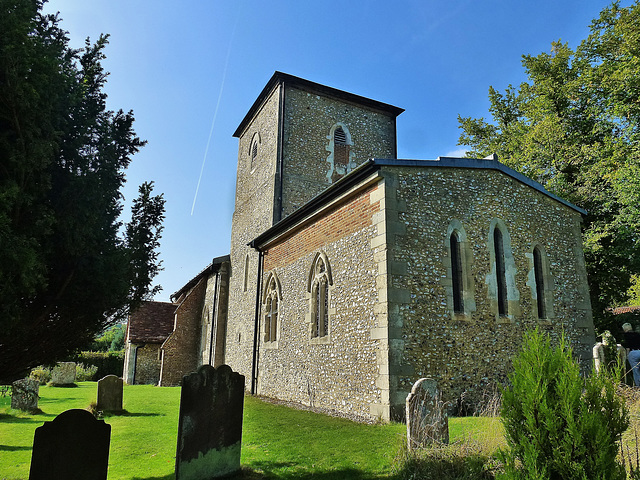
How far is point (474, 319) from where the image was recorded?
10219 millimetres

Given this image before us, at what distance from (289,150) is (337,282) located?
30.9ft

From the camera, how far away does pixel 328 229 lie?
Result: 40.6ft

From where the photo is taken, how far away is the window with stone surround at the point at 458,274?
33.2ft

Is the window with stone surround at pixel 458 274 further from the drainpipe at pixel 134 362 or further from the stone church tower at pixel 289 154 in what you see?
the drainpipe at pixel 134 362

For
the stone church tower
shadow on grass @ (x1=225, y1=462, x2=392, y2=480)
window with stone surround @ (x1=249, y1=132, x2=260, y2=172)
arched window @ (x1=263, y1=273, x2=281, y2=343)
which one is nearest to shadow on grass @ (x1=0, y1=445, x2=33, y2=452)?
shadow on grass @ (x1=225, y1=462, x2=392, y2=480)

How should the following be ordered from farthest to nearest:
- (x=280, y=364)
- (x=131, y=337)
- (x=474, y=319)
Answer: (x=131, y=337)
(x=280, y=364)
(x=474, y=319)

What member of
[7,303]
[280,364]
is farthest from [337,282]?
[7,303]

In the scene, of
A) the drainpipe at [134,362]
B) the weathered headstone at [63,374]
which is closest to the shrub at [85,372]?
the drainpipe at [134,362]

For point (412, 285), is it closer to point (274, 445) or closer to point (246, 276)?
point (274, 445)

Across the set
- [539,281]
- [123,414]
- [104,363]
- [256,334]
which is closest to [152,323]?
[104,363]

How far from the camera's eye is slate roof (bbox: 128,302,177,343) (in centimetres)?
2745

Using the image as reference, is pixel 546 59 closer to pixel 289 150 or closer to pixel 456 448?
pixel 289 150

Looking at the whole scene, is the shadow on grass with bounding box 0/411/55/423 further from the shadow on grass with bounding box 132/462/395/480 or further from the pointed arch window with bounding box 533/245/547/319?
the pointed arch window with bounding box 533/245/547/319

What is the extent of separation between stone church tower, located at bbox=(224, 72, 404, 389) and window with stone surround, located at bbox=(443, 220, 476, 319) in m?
8.86
